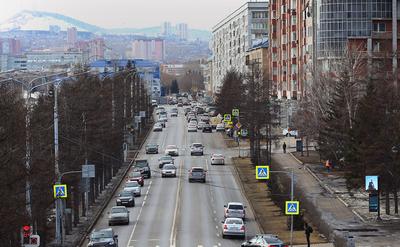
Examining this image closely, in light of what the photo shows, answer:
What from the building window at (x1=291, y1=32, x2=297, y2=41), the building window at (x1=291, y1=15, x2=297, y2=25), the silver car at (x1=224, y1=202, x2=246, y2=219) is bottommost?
the silver car at (x1=224, y1=202, x2=246, y2=219)

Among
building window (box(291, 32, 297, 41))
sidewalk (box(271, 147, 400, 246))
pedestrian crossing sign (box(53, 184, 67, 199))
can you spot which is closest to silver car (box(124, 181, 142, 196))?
sidewalk (box(271, 147, 400, 246))

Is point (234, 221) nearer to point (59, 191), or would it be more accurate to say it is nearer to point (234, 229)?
point (234, 229)

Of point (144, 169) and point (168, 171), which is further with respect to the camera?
point (144, 169)

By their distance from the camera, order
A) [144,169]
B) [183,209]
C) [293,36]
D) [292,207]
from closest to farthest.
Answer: [292,207] < [183,209] < [144,169] < [293,36]

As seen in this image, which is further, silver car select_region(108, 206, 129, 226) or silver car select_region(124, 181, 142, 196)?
silver car select_region(124, 181, 142, 196)

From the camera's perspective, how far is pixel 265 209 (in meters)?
61.7

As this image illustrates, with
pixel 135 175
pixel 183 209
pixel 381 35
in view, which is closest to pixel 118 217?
pixel 183 209

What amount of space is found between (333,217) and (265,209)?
6.91 m

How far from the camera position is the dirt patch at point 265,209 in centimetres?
5009

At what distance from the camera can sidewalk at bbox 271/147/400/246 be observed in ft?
155

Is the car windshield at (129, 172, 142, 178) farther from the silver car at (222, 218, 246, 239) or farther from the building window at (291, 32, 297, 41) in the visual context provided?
the building window at (291, 32, 297, 41)

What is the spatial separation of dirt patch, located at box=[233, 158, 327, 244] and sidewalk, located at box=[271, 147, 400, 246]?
150cm

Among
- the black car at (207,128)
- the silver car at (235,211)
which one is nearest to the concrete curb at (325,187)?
the silver car at (235,211)

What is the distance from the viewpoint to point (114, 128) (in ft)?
253
